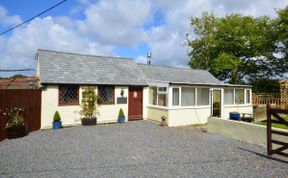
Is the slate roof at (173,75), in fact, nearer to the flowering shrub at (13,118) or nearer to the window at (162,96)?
the window at (162,96)

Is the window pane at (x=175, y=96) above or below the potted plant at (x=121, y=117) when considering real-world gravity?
above

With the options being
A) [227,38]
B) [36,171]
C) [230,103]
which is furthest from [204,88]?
[227,38]

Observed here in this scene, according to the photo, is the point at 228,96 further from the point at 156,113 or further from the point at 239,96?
the point at 156,113

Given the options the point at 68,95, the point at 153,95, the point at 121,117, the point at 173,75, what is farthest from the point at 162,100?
the point at 68,95

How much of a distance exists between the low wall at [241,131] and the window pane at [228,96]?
4929 mm

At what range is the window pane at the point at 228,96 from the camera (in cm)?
1536

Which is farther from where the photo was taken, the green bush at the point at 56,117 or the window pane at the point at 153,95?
the window pane at the point at 153,95

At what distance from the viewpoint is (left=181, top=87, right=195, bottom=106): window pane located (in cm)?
1360

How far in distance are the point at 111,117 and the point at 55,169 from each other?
8.40 metres

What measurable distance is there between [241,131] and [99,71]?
9.75 meters

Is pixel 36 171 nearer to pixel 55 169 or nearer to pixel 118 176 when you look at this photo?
pixel 55 169

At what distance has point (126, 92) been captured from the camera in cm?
1484

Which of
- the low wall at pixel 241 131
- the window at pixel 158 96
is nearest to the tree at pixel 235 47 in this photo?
the window at pixel 158 96

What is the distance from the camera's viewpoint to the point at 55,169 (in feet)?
19.2
